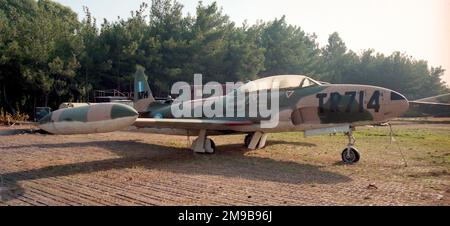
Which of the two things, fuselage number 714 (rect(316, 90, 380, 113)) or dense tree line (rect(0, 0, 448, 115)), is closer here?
fuselage number 714 (rect(316, 90, 380, 113))

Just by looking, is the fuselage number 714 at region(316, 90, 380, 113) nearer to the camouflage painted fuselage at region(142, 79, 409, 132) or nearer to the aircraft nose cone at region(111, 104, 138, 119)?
the camouflage painted fuselage at region(142, 79, 409, 132)

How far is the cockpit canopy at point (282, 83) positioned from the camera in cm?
1038

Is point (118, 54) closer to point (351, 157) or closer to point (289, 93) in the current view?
point (289, 93)

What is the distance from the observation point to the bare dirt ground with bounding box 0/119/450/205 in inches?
224

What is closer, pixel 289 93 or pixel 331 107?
pixel 331 107

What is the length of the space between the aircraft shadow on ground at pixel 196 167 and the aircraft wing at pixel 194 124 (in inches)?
33.5

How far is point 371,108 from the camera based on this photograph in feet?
29.5

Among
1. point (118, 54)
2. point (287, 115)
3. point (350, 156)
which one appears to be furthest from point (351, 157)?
point (118, 54)

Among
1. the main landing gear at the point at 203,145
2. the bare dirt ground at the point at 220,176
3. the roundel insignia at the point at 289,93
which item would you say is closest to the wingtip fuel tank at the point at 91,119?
the bare dirt ground at the point at 220,176

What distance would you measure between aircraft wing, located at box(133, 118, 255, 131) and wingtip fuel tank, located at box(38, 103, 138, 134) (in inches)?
76.0

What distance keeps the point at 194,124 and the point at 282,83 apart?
274cm

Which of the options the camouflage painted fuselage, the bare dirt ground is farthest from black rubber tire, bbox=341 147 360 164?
the camouflage painted fuselage

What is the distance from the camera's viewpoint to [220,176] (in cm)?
765
